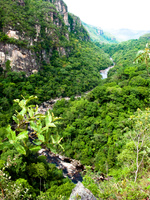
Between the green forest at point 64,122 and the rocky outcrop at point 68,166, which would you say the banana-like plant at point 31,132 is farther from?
the rocky outcrop at point 68,166

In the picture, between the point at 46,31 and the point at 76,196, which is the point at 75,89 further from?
the point at 76,196

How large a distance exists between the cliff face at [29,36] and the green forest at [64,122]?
33 cm

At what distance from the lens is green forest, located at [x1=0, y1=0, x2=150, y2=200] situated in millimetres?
1913

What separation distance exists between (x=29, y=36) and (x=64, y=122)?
1266 inches

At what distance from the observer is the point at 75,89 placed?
137 feet

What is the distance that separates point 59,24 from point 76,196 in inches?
2730

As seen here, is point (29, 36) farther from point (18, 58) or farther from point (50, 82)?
point (50, 82)

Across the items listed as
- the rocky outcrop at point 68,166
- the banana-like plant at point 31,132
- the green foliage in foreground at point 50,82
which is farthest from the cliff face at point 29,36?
the banana-like plant at point 31,132

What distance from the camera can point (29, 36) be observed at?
39281 mm

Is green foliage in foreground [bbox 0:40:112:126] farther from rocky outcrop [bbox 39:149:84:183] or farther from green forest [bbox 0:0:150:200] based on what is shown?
rocky outcrop [bbox 39:149:84:183]

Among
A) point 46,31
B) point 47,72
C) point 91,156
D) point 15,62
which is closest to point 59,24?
point 46,31

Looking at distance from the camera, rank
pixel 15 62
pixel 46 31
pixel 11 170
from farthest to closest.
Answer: pixel 46 31, pixel 15 62, pixel 11 170

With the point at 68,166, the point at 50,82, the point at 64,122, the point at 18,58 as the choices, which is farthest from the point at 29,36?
the point at 68,166

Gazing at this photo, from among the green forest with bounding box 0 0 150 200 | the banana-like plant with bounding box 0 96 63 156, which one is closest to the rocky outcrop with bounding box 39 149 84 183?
the green forest with bounding box 0 0 150 200
